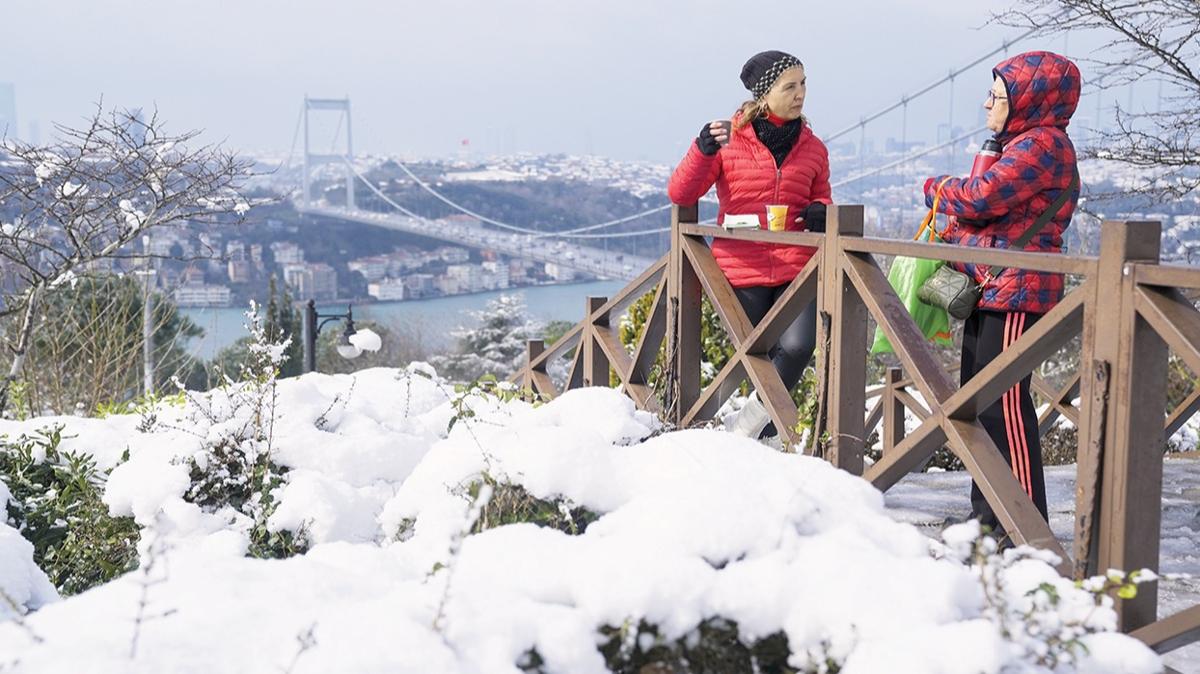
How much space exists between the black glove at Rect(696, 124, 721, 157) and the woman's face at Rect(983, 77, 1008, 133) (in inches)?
32.8

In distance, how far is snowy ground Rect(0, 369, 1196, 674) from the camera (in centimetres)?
135

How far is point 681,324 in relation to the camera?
383cm

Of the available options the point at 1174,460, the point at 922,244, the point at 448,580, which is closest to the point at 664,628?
the point at 448,580

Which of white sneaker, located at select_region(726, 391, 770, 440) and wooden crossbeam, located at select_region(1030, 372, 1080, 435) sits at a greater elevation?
white sneaker, located at select_region(726, 391, 770, 440)

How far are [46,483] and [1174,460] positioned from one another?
14.9 ft

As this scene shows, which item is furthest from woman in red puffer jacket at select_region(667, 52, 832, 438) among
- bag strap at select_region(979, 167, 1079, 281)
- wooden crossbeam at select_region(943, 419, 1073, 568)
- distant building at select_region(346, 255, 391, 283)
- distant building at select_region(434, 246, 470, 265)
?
distant building at select_region(434, 246, 470, 265)

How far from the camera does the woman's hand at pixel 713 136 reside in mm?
3396

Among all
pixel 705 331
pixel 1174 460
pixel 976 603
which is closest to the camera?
pixel 976 603

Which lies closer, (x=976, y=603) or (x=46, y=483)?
(x=976, y=603)

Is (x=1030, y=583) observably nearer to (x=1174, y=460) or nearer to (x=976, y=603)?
(x=976, y=603)

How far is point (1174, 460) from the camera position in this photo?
520 cm

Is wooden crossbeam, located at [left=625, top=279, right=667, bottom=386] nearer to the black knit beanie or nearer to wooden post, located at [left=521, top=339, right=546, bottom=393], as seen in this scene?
the black knit beanie

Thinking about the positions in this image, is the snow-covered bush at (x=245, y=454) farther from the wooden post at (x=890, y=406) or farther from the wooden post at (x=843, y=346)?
the wooden post at (x=890, y=406)

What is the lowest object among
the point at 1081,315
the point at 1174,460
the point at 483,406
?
the point at 1174,460
